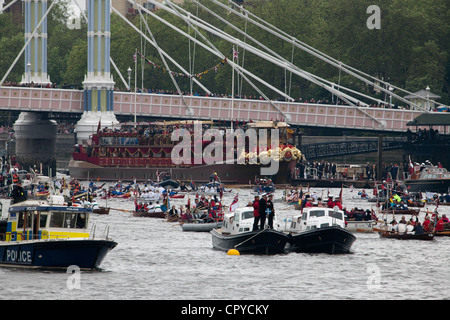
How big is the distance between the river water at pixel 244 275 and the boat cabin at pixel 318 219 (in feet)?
5.63

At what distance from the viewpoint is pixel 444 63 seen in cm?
15375

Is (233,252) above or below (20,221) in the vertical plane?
below

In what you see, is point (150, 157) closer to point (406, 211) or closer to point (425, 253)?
point (406, 211)

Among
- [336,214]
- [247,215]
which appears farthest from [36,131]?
[336,214]

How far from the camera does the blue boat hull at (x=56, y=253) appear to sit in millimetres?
53656

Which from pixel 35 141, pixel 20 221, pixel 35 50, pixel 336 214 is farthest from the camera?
pixel 35 50

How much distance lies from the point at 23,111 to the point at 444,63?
54.7 m

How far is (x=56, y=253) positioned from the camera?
2117 inches

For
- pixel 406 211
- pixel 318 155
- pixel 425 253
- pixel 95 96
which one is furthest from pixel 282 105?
pixel 425 253

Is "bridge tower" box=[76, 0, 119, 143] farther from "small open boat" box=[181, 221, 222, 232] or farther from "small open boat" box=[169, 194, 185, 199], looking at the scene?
"small open boat" box=[181, 221, 222, 232]

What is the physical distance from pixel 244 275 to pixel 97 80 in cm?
9500

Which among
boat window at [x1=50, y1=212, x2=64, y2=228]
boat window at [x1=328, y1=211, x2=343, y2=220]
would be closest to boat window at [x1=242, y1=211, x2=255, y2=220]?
boat window at [x1=328, y1=211, x2=343, y2=220]

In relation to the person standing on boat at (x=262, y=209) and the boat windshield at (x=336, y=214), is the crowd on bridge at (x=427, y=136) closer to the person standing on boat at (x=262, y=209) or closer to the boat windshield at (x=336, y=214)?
the boat windshield at (x=336, y=214)

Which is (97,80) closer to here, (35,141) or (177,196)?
(35,141)
